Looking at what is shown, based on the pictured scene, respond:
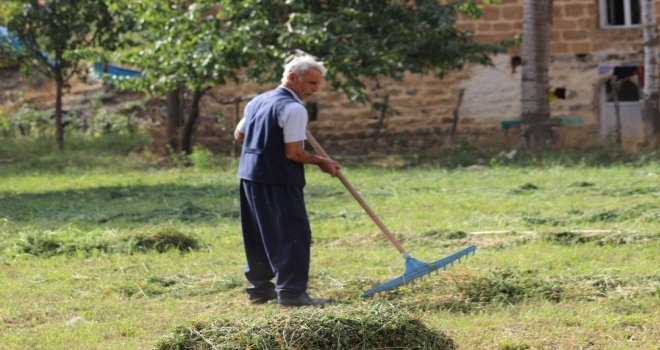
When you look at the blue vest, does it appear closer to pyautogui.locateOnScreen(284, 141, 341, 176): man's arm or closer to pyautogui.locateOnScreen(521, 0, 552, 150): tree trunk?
pyautogui.locateOnScreen(284, 141, 341, 176): man's arm

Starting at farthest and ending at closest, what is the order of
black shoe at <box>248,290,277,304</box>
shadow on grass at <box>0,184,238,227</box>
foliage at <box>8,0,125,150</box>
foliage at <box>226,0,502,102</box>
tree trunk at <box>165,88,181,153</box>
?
tree trunk at <box>165,88,181,153</box>
foliage at <box>8,0,125,150</box>
foliage at <box>226,0,502,102</box>
shadow on grass at <box>0,184,238,227</box>
black shoe at <box>248,290,277,304</box>

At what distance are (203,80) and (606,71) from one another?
8391mm

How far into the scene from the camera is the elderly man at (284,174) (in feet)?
27.6

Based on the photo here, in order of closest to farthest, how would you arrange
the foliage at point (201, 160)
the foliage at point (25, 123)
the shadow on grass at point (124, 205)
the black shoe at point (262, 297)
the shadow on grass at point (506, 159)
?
the black shoe at point (262, 297)
the shadow on grass at point (124, 205)
the shadow on grass at point (506, 159)
the foliage at point (201, 160)
the foliage at point (25, 123)

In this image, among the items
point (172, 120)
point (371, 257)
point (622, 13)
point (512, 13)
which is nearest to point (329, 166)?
point (371, 257)

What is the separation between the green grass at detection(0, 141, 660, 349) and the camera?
295 inches

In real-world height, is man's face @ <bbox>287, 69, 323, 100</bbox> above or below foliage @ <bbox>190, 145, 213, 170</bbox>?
above

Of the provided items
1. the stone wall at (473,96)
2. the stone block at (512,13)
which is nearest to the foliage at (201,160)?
the stone wall at (473,96)

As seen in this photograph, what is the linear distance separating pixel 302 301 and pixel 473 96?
17.3m

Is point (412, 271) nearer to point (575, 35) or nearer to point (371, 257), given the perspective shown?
point (371, 257)

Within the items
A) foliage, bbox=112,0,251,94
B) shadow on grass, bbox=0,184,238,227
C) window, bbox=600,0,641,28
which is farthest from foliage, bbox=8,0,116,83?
window, bbox=600,0,641,28

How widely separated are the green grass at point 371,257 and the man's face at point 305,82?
145 cm

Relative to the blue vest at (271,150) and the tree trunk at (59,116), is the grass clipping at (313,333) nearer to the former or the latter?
the blue vest at (271,150)

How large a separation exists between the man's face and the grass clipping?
2296 millimetres
